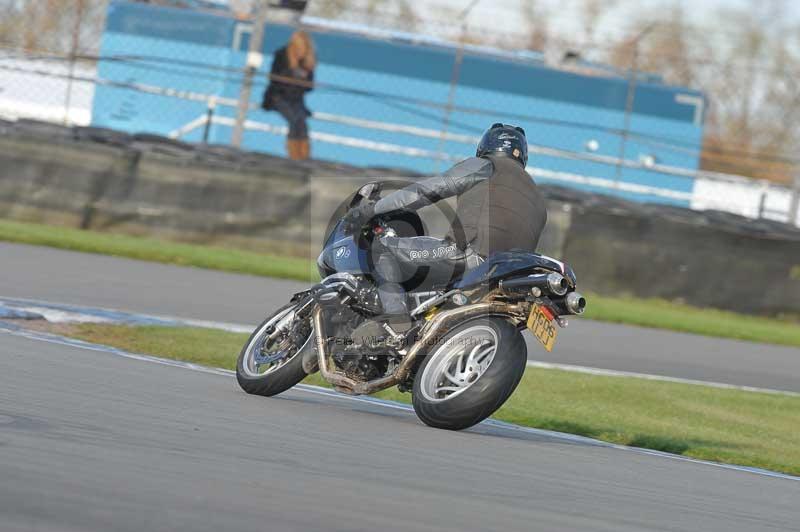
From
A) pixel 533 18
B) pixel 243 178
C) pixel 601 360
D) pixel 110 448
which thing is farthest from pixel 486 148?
pixel 533 18

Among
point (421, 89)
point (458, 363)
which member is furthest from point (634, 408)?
point (421, 89)

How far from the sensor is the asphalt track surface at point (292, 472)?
4.09 metres

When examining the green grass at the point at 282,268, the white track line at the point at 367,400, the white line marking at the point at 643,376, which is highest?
the white track line at the point at 367,400

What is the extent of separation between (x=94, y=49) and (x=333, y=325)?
1458 centimetres

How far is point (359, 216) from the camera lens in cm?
775

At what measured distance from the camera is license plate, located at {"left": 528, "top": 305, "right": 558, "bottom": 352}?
6.76 metres

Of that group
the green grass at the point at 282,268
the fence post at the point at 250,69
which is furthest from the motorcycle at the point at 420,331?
the fence post at the point at 250,69

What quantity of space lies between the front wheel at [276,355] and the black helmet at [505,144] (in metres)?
1.35

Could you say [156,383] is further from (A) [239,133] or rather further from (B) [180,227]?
(A) [239,133]

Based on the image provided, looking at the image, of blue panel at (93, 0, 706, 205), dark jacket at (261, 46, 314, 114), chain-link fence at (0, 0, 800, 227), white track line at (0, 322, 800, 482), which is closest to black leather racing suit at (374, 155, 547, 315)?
white track line at (0, 322, 800, 482)

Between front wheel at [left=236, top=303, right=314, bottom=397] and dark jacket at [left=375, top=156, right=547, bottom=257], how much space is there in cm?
87

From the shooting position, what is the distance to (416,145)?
26.4m

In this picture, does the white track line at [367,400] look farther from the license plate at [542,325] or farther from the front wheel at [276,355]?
the license plate at [542,325]

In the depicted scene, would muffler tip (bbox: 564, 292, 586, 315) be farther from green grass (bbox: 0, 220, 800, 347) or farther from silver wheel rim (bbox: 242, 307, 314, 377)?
green grass (bbox: 0, 220, 800, 347)
